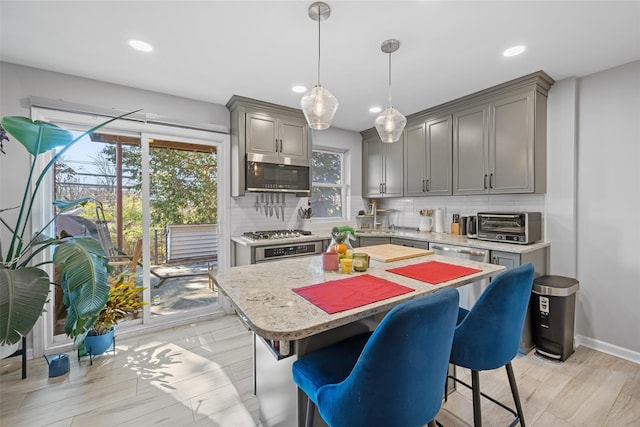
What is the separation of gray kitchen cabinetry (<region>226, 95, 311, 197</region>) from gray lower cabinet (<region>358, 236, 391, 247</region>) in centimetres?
128

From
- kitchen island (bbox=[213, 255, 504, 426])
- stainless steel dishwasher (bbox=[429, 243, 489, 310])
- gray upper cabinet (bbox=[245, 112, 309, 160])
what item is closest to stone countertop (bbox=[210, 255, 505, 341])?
kitchen island (bbox=[213, 255, 504, 426])

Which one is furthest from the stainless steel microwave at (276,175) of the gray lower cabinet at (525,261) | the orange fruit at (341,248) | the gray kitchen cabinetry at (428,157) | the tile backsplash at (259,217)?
the gray lower cabinet at (525,261)

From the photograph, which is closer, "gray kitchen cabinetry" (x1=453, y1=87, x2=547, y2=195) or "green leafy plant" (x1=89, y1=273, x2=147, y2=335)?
"green leafy plant" (x1=89, y1=273, x2=147, y2=335)

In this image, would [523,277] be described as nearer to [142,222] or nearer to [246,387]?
[246,387]

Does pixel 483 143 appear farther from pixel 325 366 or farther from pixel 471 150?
pixel 325 366

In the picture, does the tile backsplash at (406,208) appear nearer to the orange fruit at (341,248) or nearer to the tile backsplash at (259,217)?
the tile backsplash at (259,217)

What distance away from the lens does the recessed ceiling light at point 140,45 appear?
6.80 ft

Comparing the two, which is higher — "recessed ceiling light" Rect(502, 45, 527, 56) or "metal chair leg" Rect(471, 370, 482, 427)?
"recessed ceiling light" Rect(502, 45, 527, 56)

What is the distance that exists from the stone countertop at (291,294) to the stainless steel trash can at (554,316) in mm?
1147

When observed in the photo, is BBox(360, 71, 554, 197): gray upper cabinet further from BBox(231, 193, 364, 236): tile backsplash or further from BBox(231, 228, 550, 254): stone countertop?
BBox(231, 193, 364, 236): tile backsplash

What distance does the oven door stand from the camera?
304cm

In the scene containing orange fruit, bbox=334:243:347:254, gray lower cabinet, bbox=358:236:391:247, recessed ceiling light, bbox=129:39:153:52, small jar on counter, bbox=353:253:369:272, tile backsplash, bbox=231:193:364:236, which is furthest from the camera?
gray lower cabinet, bbox=358:236:391:247

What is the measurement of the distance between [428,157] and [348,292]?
2.86 metres

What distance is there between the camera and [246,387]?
2.04m
